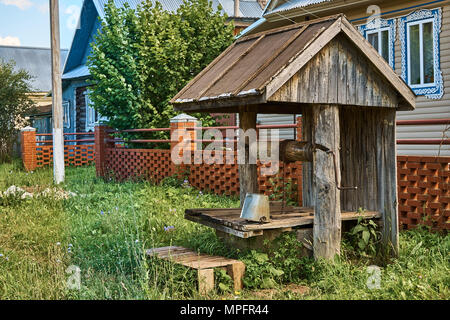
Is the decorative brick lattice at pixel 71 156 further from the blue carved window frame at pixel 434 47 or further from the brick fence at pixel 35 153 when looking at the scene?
the blue carved window frame at pixel 434 47

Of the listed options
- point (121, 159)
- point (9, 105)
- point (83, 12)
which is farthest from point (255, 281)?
Answer: point (9, 105)

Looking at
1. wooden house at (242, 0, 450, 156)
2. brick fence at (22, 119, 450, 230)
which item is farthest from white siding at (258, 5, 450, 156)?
brick fence at (22, 119, 450, 230)

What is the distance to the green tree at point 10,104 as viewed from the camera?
23.1 metres

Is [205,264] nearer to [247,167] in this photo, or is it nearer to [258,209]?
[258,209]

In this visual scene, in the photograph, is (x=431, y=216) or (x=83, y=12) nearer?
(x=431, y=216)

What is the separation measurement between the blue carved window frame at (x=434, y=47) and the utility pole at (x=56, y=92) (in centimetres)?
846

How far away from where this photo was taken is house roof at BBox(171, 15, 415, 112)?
501 cm

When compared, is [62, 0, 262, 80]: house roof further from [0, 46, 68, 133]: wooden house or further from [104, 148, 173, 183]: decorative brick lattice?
[0, 46, 68, 133]: wooden house

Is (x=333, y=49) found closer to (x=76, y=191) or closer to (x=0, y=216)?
(x=0, y=216)

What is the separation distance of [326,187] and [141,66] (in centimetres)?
1054

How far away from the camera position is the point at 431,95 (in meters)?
11.9

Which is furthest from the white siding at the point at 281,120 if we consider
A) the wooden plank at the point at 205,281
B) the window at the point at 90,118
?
the wooden plank at the point at 205,281
